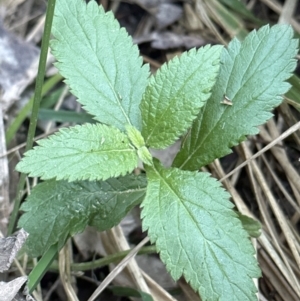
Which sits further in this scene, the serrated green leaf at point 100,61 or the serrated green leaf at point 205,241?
the serrated green leaf at point 100,61

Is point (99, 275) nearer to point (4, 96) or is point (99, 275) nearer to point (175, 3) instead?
point (4, 96)

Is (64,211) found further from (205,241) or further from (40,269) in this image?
(205,241)

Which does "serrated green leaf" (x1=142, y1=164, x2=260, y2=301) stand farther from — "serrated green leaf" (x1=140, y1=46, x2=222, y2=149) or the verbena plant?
"serrated green leaf" (x1=140, y1=46, x2=222, y2=149)

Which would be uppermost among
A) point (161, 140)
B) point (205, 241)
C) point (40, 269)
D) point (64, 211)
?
point (161, 140)

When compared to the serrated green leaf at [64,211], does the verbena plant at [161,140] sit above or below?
above

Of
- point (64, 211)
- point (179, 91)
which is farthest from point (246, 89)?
point (64, 211)

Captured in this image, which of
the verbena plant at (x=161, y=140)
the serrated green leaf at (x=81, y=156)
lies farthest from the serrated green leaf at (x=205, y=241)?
the serrated green leaf at (x=81, y=156)

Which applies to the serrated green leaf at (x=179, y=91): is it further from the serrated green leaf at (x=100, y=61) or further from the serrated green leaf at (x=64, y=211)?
the serrated green leaf at (x=64, y=211)
